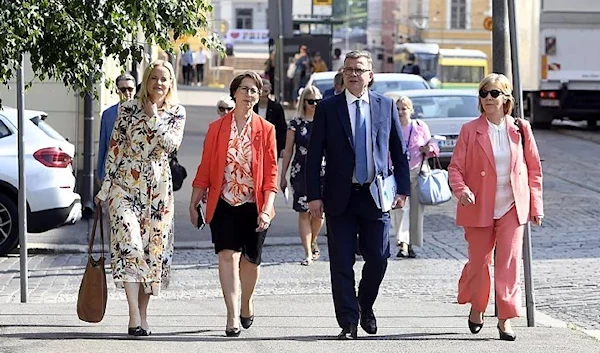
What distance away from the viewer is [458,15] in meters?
41.5

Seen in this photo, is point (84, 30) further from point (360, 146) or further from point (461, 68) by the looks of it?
point (461, 68)

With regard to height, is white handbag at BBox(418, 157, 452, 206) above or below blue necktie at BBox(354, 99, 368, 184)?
below

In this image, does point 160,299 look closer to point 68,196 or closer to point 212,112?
point 68,196

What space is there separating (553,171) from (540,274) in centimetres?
977

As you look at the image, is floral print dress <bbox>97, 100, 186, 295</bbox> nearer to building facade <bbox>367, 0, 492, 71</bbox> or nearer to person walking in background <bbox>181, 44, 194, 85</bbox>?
building facade <bbox>367, 0, 492, 71</bbox>

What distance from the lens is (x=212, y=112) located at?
3681 cm

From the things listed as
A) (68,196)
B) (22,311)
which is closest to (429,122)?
(68,196)

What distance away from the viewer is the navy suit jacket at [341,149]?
8.24 metres

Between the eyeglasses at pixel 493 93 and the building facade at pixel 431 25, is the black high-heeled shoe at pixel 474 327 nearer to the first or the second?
the eyeglasses at pixel 493 93

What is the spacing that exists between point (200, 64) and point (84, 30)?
161 ft

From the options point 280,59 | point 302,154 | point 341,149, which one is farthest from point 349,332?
point 280,59

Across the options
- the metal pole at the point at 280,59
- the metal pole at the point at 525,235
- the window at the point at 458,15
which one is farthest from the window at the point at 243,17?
the metal pole at the point at 525,235

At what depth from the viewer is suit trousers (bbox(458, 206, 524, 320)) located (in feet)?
27.1

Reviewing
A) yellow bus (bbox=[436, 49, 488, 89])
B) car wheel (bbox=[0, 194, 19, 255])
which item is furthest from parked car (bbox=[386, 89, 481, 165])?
yellow bus (bbox=[436, 49, 488, 89])
